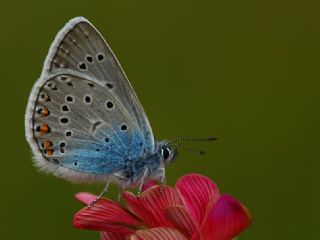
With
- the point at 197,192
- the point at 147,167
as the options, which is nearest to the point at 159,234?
the point at 197,192

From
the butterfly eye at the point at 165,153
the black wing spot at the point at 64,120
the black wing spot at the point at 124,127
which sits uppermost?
the black wing spot at the point at 64,120

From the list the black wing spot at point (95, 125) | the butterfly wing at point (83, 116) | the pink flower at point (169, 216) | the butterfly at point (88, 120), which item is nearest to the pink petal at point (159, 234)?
the pink flower at point (169, 216)

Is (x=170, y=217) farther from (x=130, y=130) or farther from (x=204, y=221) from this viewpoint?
(x=130, y=130)

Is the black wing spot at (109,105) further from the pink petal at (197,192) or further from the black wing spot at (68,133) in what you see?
A: the pink petal at (197,192)

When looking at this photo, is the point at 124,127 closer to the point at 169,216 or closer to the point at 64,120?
the point at 64,120

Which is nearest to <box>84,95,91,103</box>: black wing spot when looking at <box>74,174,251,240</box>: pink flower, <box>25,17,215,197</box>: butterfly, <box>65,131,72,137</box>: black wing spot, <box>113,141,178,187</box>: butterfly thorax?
<box>25,17,215,197</box>: butterfly

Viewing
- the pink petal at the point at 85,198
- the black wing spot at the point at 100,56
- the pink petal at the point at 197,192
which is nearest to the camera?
the pink petal at the point at 197,192

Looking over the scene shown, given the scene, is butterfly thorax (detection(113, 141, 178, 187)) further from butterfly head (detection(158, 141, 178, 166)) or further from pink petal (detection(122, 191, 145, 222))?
pink petal (detection(122, 191, 145, 222))
